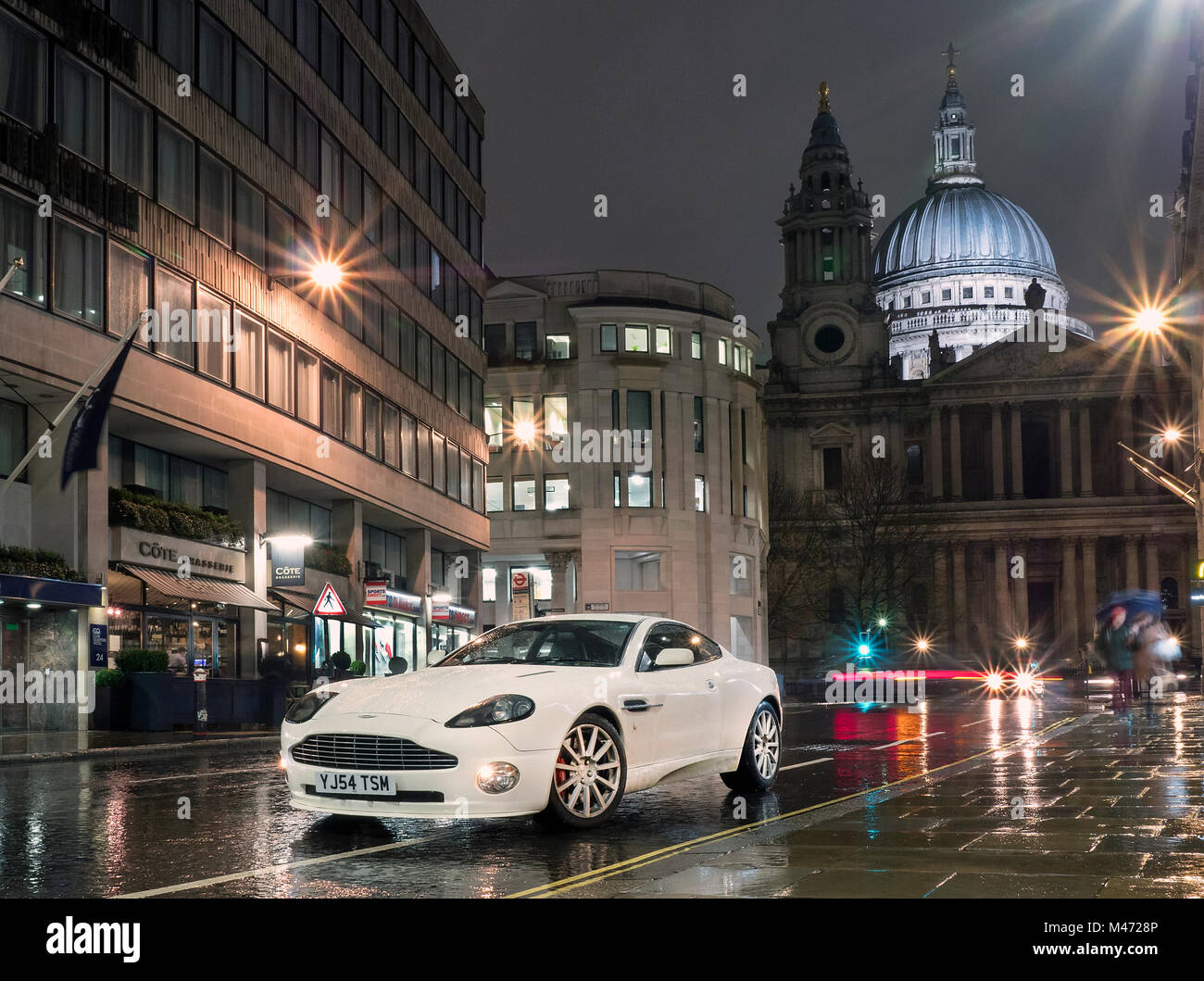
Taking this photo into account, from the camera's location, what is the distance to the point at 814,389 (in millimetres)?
115500

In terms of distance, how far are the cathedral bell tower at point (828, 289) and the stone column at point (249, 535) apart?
274ft

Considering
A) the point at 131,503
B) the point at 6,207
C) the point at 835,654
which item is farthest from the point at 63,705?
the point at 835,654

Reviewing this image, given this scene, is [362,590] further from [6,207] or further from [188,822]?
[188,822]

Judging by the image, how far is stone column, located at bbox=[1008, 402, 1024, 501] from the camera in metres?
111

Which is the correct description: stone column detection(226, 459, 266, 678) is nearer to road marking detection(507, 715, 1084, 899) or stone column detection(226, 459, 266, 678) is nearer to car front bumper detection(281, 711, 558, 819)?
road marking detection(507, 715, 1084, 899)

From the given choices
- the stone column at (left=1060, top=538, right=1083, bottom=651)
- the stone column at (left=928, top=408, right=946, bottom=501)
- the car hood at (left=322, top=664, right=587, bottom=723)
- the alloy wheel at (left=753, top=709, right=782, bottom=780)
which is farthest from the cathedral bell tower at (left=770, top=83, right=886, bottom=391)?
the car hood at (left=322, top=664, right=587, bottom=723)

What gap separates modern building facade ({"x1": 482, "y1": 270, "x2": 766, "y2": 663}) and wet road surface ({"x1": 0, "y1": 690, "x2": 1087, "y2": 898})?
189ft

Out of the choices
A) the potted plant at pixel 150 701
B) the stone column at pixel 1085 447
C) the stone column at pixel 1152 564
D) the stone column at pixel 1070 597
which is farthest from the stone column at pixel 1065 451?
the potted plant at pixel 150 701

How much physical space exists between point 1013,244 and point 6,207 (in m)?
152

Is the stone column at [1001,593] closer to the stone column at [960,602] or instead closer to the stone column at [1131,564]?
the stone column at [960,602]

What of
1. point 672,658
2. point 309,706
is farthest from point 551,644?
point 309,706

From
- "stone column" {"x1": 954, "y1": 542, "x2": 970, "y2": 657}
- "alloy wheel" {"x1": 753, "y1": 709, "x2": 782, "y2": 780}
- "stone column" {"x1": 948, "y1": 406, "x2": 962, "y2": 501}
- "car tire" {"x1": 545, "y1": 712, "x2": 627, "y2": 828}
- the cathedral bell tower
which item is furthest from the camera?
the cathedral bell tower

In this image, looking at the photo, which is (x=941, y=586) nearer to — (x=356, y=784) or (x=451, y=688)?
(x=451, y=688)

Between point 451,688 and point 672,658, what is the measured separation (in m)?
1.83
